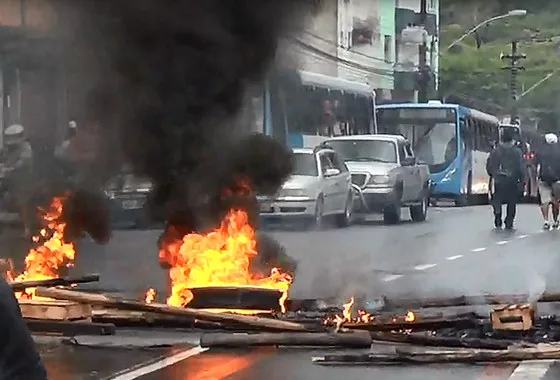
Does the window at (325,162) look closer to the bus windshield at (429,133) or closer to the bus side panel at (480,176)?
the bus windshield at (429,133)

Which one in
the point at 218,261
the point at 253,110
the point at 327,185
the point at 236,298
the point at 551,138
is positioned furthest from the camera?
the point at 551,138

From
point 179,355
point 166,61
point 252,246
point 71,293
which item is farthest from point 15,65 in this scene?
point 179,355

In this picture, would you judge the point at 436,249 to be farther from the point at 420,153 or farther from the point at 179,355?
the point at 179,355

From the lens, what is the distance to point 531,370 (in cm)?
775

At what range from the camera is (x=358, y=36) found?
1188cm

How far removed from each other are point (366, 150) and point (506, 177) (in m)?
2.07

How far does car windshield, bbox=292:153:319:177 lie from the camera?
12523mm

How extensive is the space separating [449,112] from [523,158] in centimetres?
136

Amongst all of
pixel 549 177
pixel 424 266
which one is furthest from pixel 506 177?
pixel 424 266

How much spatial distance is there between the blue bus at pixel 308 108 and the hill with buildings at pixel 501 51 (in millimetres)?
952

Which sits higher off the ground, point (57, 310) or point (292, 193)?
point (292, 193)

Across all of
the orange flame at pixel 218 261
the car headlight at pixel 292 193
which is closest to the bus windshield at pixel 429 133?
the car headlight at pixel 292 193

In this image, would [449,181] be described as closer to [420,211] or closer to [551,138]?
[420,211]

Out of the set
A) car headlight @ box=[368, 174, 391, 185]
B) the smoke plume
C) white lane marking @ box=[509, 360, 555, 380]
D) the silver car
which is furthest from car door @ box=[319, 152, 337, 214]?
white lane marking @ box=[509, 360, 555, 380]
